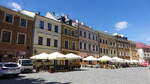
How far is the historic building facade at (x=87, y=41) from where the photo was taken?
3953cm

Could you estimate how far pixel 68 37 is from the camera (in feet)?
116

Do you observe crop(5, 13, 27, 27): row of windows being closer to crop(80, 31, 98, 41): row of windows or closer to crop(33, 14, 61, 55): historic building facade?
crop(33, 14, 61, 55): historic building facade

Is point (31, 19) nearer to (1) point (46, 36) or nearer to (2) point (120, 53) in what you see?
(1) point (46, 36)

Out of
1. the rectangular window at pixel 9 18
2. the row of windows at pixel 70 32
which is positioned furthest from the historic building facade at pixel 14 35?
the row of windows at pixel 70 32

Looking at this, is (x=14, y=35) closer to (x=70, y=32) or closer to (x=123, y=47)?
(x=70, y=32)

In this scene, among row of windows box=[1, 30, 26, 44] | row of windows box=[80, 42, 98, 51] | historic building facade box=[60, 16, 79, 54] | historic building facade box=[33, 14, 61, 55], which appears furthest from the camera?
row of windows box=[80, 42, 98, 51]

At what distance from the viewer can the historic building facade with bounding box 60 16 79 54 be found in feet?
112

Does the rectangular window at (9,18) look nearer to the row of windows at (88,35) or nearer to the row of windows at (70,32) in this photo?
the row of windows at (70,32)

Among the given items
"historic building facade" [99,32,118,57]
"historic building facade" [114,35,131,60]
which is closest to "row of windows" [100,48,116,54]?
"historic building facade" [99,32,118,57]

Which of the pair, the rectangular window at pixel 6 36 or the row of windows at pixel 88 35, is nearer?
the rectangular window at pixel 6 36

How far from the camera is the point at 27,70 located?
2005cm

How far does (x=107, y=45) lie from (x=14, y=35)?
32.0 meters

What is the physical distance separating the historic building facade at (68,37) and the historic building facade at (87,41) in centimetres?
194

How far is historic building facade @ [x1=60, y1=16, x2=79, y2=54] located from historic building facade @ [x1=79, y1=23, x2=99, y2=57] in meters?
1.94
